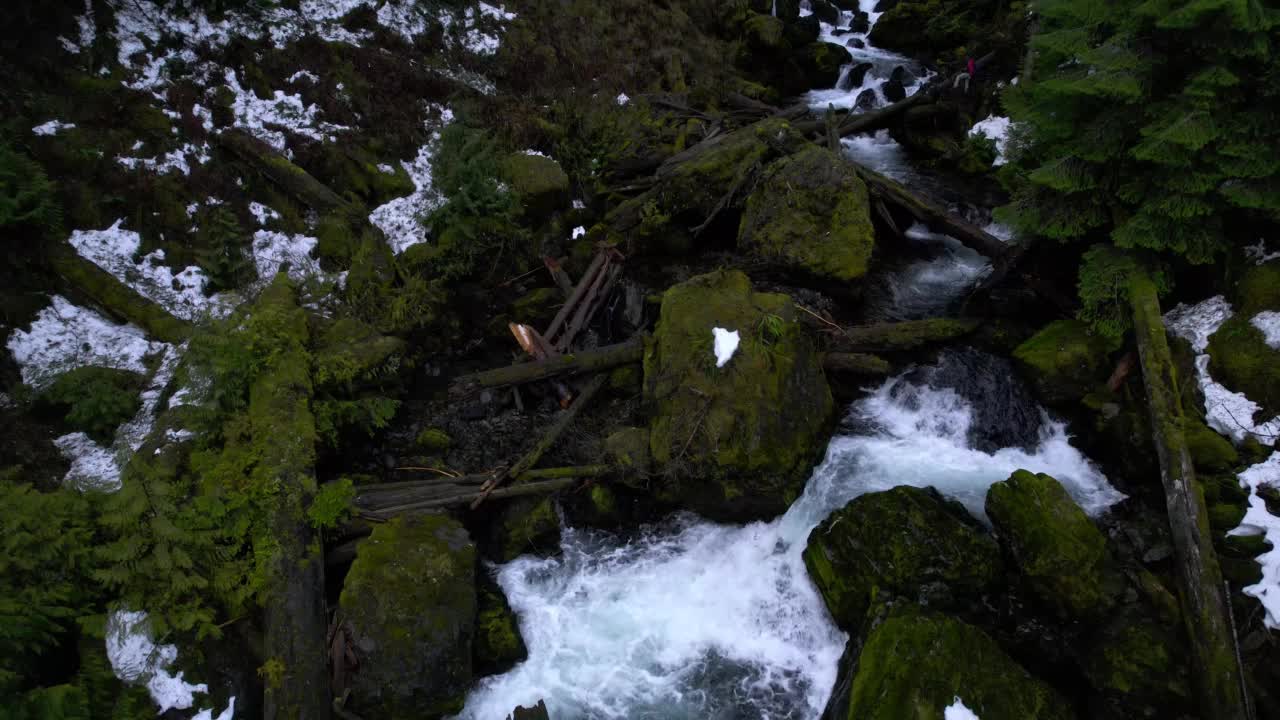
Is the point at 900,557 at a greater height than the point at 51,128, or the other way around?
the point at 51,128

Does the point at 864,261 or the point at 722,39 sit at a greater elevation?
the point at 722,39

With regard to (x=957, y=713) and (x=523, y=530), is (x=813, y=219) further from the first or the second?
(x=957, y=713)

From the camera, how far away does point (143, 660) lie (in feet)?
19.6

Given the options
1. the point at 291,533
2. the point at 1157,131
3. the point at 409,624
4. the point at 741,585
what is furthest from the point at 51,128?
the point at 1157,131

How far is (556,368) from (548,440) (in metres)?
1.32

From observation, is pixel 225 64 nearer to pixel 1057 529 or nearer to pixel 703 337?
pixel 703 337

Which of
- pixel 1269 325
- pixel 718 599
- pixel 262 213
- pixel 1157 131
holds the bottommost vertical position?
pixel 718 599

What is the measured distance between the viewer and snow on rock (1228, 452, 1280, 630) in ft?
21.0

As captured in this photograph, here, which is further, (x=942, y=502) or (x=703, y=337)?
(x=703, y=337)

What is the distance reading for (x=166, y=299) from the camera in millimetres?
9023

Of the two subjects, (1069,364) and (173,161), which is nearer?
(1069,364)

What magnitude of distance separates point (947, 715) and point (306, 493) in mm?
7443

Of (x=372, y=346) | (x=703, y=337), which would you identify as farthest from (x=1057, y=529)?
(x=372, y=346)

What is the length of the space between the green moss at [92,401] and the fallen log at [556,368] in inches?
163
